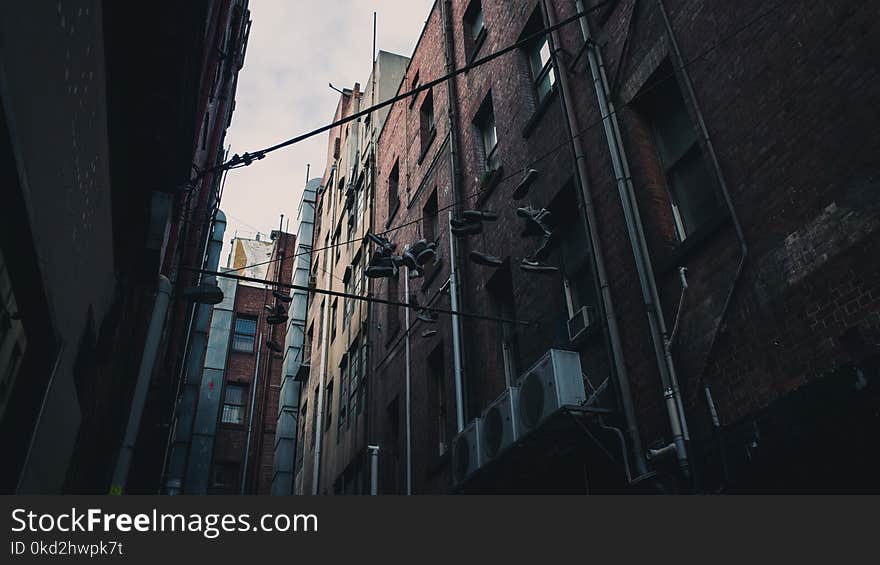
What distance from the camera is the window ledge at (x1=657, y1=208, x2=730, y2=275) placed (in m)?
6.78

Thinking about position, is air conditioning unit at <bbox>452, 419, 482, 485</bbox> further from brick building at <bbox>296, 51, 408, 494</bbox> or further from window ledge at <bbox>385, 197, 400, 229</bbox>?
window ledge at <bbox>385, 197, 400, 229</bbox>

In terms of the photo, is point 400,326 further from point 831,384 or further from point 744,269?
point 831,384

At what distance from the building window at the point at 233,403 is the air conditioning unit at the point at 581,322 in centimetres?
2605

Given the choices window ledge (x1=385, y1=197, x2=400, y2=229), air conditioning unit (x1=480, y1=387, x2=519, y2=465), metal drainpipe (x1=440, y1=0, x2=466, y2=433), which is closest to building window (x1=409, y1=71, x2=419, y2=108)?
metal drainpipe (x1=440, y1=0, x2=466, y2=433)

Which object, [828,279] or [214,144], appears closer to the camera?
[828,279]

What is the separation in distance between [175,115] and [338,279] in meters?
17.8

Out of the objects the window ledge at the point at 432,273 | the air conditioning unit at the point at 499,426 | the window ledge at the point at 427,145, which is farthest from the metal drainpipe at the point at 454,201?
the air conditioning unit at the point at 499,426

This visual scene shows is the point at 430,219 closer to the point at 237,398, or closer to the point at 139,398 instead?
the point at 139,398

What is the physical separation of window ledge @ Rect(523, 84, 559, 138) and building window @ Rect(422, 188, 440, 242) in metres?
5.31

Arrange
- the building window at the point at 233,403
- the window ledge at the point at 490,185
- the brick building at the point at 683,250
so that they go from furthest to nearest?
1. the building window at the point at 233,403
2. the window ledge at the point at 490,185
3. the brick building at the point at 683,250

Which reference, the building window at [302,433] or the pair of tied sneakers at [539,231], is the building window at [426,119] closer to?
the pair of tied sneakers at [539,231]

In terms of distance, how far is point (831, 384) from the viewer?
5211mm

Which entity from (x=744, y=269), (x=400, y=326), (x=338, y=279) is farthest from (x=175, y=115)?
(x=338, y=279)

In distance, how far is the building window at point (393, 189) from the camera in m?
19.8
